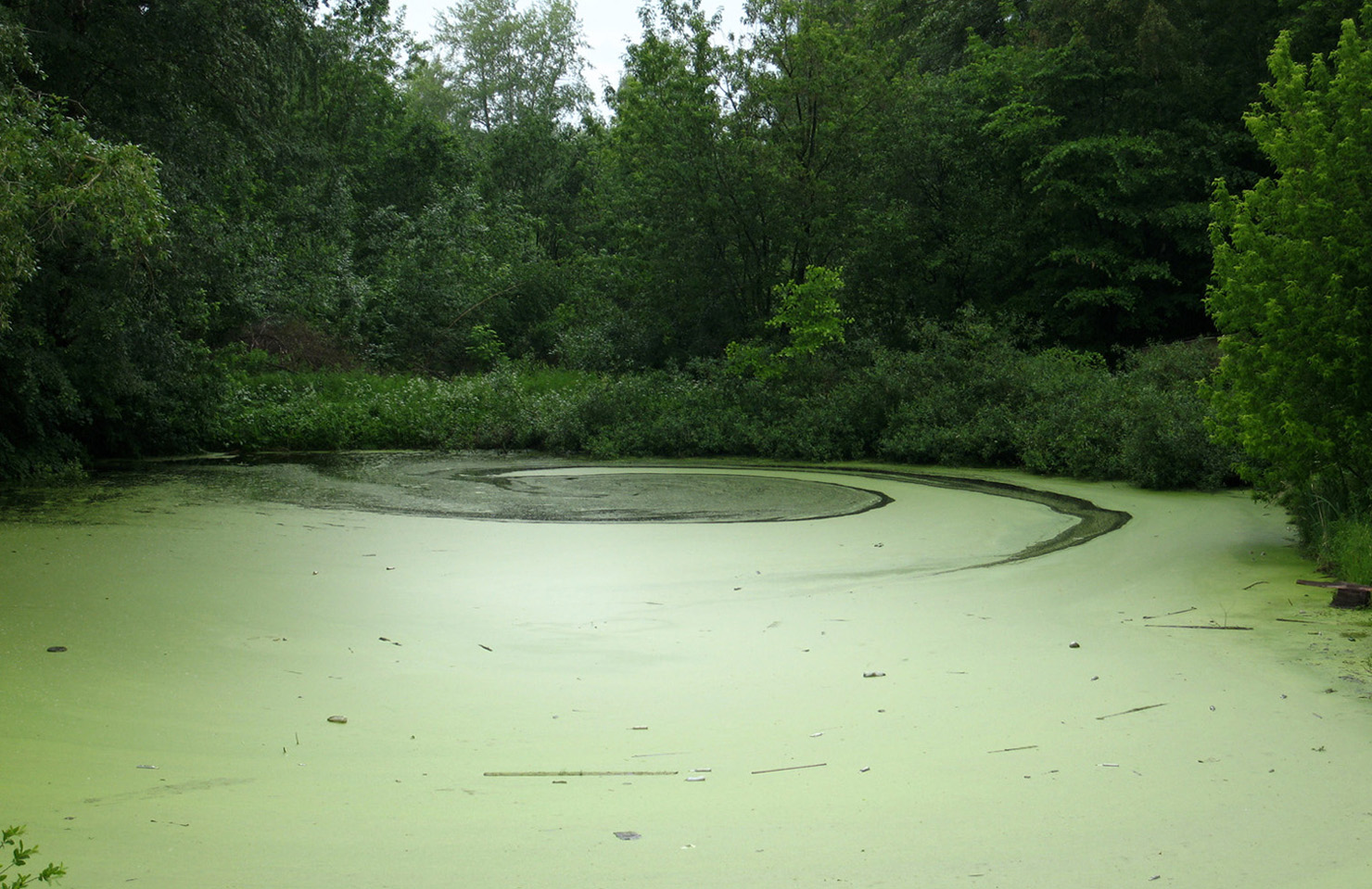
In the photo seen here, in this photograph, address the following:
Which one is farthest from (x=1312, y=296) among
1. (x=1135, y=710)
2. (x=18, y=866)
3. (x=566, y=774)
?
(x=18, y=866)

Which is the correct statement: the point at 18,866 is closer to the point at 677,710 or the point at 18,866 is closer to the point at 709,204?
the point at 677,710

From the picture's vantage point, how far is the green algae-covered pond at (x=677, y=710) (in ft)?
8.18

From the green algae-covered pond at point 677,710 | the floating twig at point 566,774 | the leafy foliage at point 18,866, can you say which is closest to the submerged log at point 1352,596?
the green algae-covered pond at point 677,710

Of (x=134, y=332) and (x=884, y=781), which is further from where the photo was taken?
(x=134, y=332)

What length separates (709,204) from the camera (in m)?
16.4

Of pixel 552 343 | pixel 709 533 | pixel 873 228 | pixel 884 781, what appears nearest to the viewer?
pixel 884 781

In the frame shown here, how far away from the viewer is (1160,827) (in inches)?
104

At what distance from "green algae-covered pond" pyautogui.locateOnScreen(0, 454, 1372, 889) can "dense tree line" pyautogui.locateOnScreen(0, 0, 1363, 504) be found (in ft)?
15.1

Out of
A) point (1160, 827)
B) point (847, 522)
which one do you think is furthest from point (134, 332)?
point (1160, 827)

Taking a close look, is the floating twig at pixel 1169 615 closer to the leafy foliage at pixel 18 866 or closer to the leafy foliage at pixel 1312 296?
the leafy foliage at pixel 1312 296

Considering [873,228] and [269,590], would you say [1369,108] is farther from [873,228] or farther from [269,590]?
[873,228]

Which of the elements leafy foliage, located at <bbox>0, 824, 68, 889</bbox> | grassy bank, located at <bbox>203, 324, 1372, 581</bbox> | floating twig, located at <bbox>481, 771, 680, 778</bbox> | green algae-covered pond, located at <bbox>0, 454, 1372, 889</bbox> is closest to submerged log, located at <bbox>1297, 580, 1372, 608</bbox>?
green algae-covered pond, located at <bbox>0, 454, 1372, 889</bbox>

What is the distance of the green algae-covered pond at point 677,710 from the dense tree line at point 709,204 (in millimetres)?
4596

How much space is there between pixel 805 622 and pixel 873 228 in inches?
531
